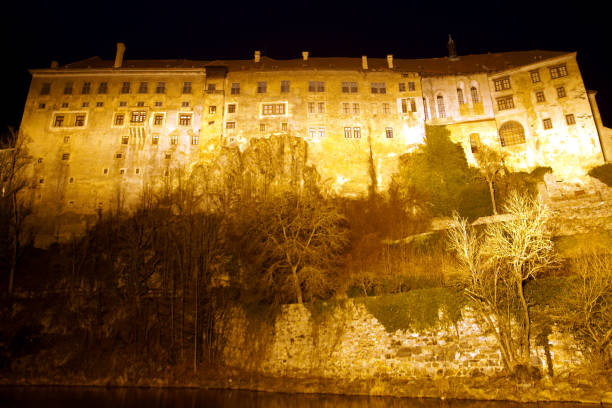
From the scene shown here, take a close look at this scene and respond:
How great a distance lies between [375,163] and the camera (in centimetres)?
4003

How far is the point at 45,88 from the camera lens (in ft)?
140

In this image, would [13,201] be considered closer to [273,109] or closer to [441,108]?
[273,109]

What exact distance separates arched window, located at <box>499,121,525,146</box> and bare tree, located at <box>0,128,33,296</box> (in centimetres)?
4049

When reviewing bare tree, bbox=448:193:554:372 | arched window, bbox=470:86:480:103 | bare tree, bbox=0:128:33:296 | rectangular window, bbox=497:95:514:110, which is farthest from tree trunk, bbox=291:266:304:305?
rectangular window, bbox=497:95:514:110

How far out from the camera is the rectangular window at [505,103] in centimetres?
3942

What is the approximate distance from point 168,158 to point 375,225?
20.7 metres

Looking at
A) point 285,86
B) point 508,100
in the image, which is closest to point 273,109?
point 285,86

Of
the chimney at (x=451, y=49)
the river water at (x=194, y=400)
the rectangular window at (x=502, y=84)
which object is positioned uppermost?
the chimney at (x=451, y=49)

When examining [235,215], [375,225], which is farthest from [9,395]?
[375,225]

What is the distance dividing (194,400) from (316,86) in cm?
3340

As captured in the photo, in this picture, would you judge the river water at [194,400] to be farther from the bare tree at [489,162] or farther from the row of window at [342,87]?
the row of window at [342,87]

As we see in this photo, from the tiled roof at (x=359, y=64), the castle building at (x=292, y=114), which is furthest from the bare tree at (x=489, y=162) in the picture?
the tiled roof at (x=359, y=64)

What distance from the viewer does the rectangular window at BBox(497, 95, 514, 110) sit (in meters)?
39.4

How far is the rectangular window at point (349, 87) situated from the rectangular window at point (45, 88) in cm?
2984
